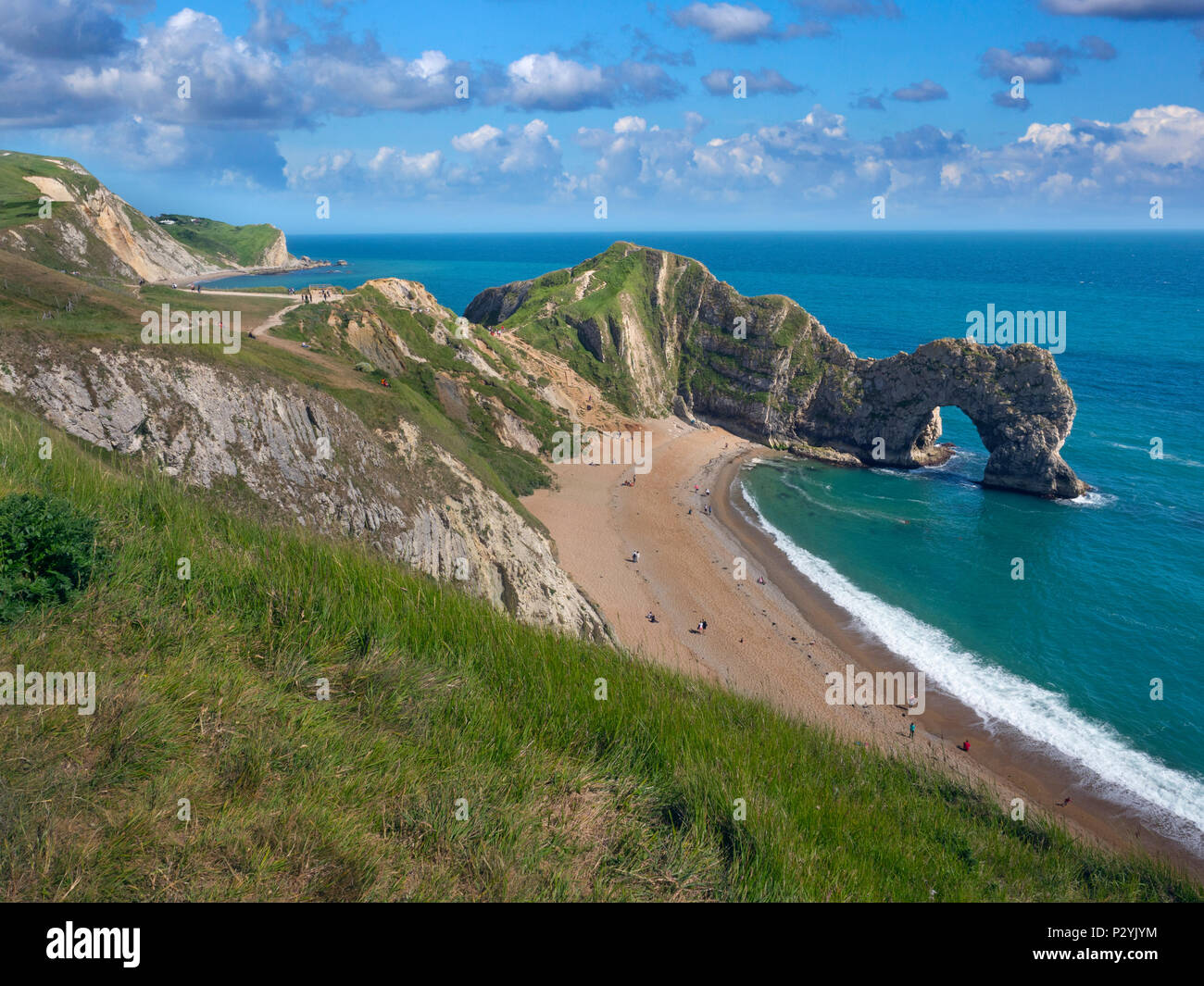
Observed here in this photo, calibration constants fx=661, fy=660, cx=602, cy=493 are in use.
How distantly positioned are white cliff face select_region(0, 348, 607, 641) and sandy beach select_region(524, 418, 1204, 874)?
6.77 metres

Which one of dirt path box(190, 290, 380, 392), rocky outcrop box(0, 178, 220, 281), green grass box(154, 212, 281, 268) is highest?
green grass box(154, 212, 281, 268)

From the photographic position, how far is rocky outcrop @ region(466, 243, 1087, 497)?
6094 centimetres

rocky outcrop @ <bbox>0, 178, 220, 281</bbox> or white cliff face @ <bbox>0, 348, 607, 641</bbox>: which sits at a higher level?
rocky outcrop @ <bbox>0, 178, 220, 281</bbox>

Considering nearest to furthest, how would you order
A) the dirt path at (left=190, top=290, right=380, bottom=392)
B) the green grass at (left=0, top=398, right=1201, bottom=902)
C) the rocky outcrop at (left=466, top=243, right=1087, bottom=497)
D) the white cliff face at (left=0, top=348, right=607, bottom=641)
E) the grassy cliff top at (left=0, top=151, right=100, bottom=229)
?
the green grass at (left=0, top=398, right=1201, bottom=902), the white cliff face at (left=0, top=348, right=607, bottom=641), the dirt path at (left=190, top=290, right=380, bottom=392), the rocky outcrop at (left=466, top=243, right=1087, bottom=497), the grassy cliff top at (left=0, top=151, right=100, bottom=229)

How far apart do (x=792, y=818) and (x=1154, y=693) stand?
123 feet

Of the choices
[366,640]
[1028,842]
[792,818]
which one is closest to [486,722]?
[366,640]

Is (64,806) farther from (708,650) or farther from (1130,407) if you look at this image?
(1130,407)

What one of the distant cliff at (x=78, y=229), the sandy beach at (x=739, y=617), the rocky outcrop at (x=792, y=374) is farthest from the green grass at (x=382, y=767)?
the distant cliff at (x=78, y=229)

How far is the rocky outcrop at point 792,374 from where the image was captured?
6094 centimetres

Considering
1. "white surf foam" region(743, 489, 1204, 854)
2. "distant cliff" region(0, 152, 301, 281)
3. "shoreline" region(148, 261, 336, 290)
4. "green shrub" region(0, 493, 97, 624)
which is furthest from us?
"shoreline" region(148, 261, 336, 290)

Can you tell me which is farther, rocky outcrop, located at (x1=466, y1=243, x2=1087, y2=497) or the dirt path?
rocky outcrop, located at (x1=466, y1=243, x2=1087, y2=497)

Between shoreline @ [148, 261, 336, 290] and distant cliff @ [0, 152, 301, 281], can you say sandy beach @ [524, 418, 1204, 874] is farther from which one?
shoreline @ [148, 261, 336, 290]

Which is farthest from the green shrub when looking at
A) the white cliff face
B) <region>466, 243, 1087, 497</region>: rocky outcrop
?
<region>466, 243, 1087, 497</region>: rocky outcrop

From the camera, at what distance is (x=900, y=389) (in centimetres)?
6844
